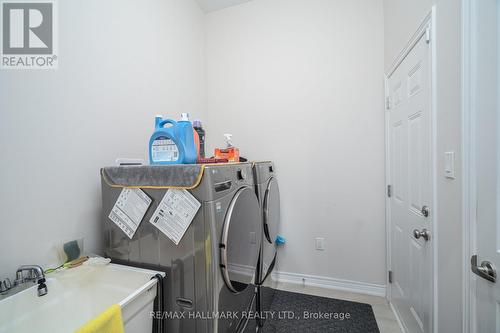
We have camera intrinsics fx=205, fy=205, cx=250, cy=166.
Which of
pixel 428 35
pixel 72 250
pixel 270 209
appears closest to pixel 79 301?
pixel 72 250

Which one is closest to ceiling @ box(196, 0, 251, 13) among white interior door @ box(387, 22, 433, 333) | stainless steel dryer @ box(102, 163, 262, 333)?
white interior door @ box(387, 22, 433, 333)

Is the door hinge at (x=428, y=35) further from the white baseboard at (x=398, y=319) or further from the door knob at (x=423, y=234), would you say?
the white baseboard at (x=398, y=319)

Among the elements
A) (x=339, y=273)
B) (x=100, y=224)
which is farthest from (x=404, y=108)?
(x=100, y=224)

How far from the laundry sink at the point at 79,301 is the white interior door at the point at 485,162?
1.36 meters

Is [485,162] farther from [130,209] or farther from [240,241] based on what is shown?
[130,209]

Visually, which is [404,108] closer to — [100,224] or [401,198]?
[401,198]

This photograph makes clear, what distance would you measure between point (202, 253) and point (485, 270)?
1127mm

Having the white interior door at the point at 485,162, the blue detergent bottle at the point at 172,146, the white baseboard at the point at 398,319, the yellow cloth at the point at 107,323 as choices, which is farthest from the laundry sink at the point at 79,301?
the white baseboard at the point at 398,319

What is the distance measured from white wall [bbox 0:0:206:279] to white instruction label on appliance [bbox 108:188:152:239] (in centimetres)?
30

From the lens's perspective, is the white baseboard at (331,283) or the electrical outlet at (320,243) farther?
the electrical outlet at (320,243)

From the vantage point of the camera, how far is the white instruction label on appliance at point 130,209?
105 centimetres

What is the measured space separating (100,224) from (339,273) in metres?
2.25

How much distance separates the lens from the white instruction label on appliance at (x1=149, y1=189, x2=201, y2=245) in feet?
3.11

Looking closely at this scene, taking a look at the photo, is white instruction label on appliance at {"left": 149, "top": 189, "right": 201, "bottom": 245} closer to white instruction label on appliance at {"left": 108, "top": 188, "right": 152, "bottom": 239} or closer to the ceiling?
white instruction label on appliance at {"left": 108, "top": 188, "right": 152, "bottom": 239}
